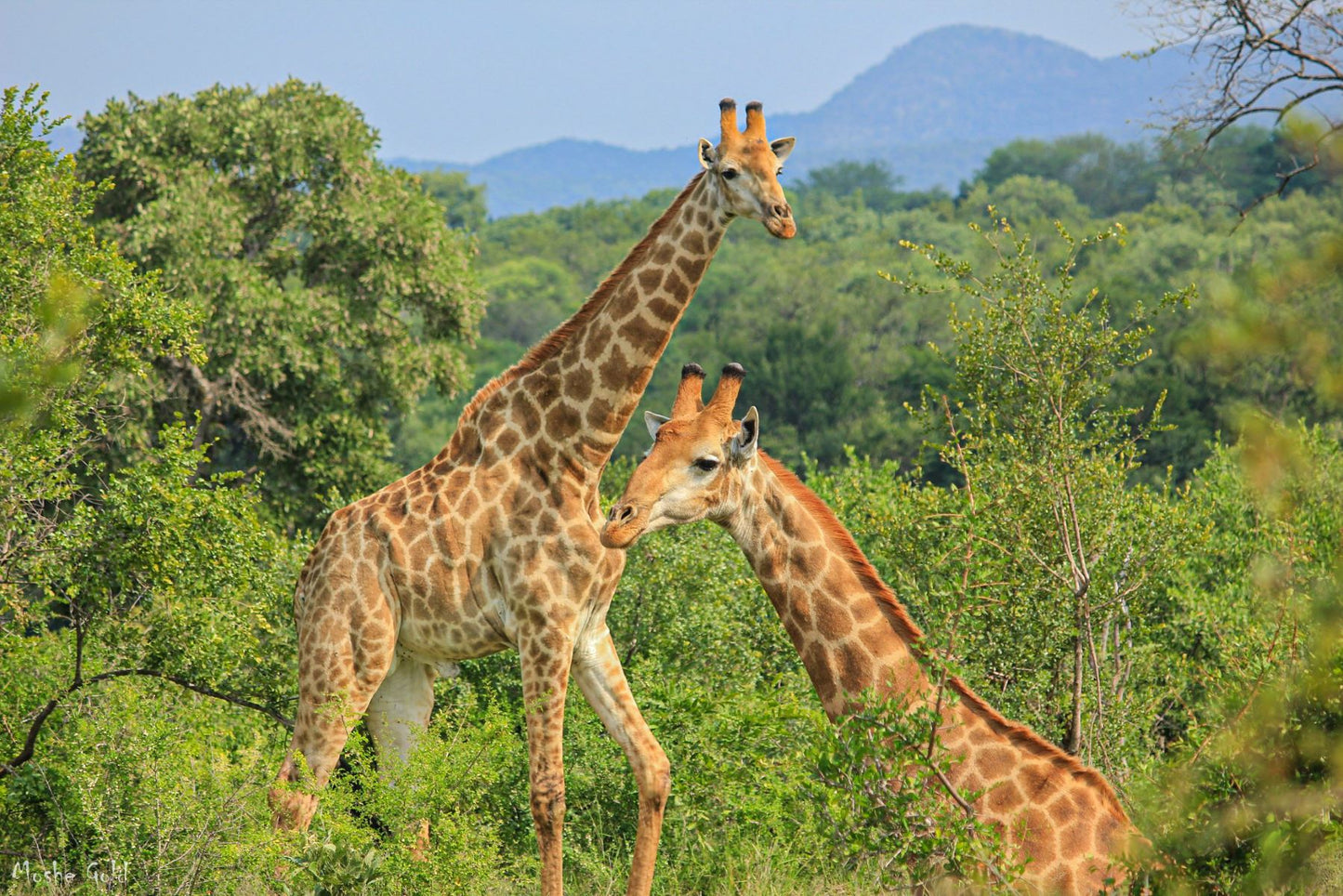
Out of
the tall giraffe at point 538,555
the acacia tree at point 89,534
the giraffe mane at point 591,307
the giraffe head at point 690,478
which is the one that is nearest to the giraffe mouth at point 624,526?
the giraffe head at point 690,478

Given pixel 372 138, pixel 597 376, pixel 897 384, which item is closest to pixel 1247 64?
pixel 597 376

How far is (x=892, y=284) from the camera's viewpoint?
228ft

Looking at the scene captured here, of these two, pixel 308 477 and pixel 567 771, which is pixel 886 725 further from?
pixel 308 477

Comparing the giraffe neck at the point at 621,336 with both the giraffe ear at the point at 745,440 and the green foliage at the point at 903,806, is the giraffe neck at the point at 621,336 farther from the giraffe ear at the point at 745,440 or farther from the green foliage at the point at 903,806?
the green foliage at the point at 903,806

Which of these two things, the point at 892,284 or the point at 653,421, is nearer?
the point at 653,421

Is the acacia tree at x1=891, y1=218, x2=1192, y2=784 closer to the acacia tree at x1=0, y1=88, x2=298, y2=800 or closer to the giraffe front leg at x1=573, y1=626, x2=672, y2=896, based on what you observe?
the giraffe front leg at x1=573, y1=626, x2=672, y2=896

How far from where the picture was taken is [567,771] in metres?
9.35

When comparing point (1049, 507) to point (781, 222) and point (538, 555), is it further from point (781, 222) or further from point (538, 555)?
point (538, 555)

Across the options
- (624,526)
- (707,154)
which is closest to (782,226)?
(707,154)

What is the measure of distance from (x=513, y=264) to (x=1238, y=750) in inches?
3574

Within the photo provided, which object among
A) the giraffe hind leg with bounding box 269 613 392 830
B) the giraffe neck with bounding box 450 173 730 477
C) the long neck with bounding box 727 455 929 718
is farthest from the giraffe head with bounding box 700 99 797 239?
the giraffe hind leg with bounding box 269 613 392 830
